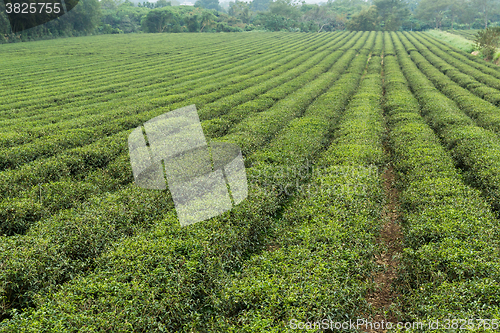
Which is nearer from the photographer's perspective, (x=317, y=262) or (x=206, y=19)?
(x=317, y=262)

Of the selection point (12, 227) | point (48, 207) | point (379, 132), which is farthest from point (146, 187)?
point (379, 132)

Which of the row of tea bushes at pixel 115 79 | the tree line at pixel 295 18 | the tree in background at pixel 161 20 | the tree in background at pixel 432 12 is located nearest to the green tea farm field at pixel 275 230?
the row of tea bushes at pixel 115 79

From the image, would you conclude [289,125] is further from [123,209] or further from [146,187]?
[123,209]

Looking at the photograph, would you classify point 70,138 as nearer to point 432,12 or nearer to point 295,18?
point 295,18

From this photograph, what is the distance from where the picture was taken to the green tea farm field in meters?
6.06

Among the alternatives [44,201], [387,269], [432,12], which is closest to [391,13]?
[432,12]

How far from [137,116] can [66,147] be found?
5.24 meters

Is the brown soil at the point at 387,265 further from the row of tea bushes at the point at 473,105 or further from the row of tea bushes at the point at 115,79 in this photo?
the row of tea bushes at the point at 115,79

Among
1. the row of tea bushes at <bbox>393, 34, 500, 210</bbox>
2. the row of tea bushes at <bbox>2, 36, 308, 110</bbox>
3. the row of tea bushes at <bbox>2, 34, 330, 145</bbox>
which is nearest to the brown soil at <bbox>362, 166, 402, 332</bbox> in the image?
the row of tea bushes at <bbox>393, 34, 500, 210</bbox>

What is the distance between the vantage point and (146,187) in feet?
36.7

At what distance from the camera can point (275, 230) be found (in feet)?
30.4

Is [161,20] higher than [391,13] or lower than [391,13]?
higher

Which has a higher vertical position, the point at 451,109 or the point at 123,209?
the point at 451,109

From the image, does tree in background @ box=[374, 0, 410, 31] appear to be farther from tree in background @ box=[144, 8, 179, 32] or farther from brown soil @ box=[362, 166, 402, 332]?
brown soil @ box=[362, 166, 402, 332]
